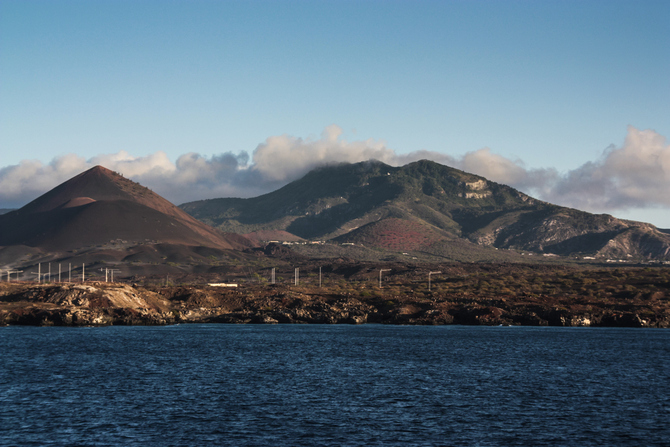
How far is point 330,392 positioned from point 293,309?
95.1 meters

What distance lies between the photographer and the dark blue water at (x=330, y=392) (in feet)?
131

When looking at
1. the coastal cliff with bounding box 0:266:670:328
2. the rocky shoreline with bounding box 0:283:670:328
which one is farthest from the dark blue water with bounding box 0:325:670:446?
the rocky shoreline with bounding box 0:283:670:328

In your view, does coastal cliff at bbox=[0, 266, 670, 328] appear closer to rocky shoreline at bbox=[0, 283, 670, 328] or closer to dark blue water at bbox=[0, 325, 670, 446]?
rocky shoreline at bbox=[0, 283, 670, 328]

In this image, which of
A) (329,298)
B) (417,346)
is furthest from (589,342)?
(329,298)

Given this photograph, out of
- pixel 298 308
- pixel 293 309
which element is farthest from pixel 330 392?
pixel 293 309

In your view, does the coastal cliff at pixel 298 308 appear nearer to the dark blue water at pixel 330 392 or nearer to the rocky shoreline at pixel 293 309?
the rocky shoreline at pixel 293 309

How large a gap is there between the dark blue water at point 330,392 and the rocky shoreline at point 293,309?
29.2m

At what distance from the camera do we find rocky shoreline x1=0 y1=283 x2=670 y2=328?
130 meters

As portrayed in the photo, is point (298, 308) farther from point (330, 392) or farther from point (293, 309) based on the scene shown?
point (330, 392)

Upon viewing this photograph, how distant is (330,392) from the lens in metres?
55.5

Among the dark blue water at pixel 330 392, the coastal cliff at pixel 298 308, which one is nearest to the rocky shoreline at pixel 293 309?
the coastal cliff at pixel 298 308

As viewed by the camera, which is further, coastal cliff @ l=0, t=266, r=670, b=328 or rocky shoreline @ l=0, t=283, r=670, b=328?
coastal cliff @ l=0, t=266, r=670, b=328

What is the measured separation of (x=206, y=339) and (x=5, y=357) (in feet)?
110

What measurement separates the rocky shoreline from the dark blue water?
29190 mm
